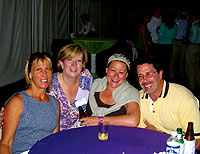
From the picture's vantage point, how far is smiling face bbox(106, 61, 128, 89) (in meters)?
2.61

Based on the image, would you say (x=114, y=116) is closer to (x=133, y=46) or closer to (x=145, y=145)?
(x=145, y=145)

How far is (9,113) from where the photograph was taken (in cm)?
198

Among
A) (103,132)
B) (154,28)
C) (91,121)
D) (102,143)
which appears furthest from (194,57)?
(102,143)

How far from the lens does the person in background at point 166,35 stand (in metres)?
6.98

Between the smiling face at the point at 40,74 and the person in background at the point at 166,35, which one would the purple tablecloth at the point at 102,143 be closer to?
the smiling face at the point at 40,74

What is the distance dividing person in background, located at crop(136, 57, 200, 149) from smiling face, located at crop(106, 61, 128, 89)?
18cm

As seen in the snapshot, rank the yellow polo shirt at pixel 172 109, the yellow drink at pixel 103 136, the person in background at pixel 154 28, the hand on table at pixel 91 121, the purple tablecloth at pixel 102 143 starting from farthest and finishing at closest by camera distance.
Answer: the person in background at pixel 154 28 → the hand on table at pixel 91 121 → the yellow polo shirt at pixel 172 109 → the yellow drink at pixel 103 136 → the purple tablecloth at pixel 102 143

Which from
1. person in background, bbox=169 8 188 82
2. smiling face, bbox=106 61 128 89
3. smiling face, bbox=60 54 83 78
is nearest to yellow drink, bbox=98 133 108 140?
smiling face, bbox=106 61 128 89

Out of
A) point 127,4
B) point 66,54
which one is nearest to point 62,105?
point 66,54

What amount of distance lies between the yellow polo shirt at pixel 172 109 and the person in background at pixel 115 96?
0.36ft

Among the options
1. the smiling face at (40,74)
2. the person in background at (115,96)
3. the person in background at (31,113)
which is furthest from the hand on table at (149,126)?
the smiling face at (40,74)

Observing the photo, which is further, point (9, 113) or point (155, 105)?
point (155, 105)

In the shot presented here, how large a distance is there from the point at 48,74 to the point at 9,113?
18.9 inches

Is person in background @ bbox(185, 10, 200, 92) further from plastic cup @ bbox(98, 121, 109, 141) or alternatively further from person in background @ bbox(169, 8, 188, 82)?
plastic cup @ bbox(98, 121, 109, 141)
